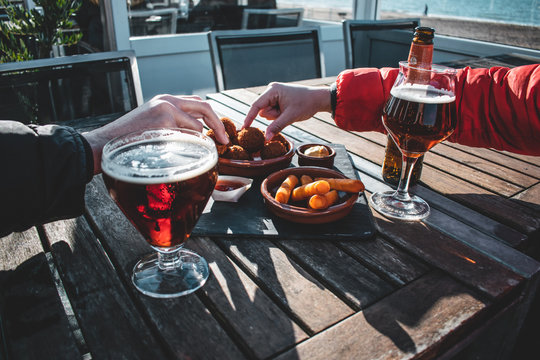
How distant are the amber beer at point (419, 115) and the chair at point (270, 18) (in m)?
3.56

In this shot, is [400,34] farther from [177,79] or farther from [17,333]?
[17,333]

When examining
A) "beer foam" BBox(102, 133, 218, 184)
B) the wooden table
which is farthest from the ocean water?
"beer foam" BBox(102, 133, 218, 184)

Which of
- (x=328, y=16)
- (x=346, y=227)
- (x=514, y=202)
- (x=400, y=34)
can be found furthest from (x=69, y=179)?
(x=328, y=16)

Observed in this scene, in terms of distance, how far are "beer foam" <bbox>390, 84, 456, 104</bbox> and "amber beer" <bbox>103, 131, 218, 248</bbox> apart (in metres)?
0.50

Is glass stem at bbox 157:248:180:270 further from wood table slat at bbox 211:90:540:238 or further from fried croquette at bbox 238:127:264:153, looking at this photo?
wood table slat at bbox 211:90:540:238

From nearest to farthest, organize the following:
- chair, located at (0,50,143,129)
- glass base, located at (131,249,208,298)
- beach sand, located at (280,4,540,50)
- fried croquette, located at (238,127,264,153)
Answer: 1. glass base, located at (131,249,208,298)
2. fried croquette, located at (238,127,264,153)
3. chair, located at (0,50,143,129)
4. beach sand, located at (280,4,540,50)

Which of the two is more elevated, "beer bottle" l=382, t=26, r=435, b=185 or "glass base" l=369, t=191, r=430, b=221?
"beer bottle" l=382, t=26, r=435, b=185

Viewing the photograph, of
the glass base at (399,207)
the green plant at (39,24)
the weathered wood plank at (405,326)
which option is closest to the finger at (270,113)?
the glass base at (399,207)

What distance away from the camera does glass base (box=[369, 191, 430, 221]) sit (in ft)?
3.19

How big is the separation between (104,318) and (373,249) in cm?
54

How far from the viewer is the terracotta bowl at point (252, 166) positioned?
1.10 m

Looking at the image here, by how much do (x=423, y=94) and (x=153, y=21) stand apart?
3.34 meters

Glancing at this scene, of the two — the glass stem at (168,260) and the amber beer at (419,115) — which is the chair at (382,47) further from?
the glass stem at (168,260)

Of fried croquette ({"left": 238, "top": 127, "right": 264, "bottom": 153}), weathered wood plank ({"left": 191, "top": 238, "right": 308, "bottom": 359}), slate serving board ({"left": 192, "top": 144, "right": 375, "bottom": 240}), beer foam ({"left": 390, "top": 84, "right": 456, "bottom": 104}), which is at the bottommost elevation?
weathered wood plank ({"left": 191, "top": 238, "right": 308, "bottom": 359})
